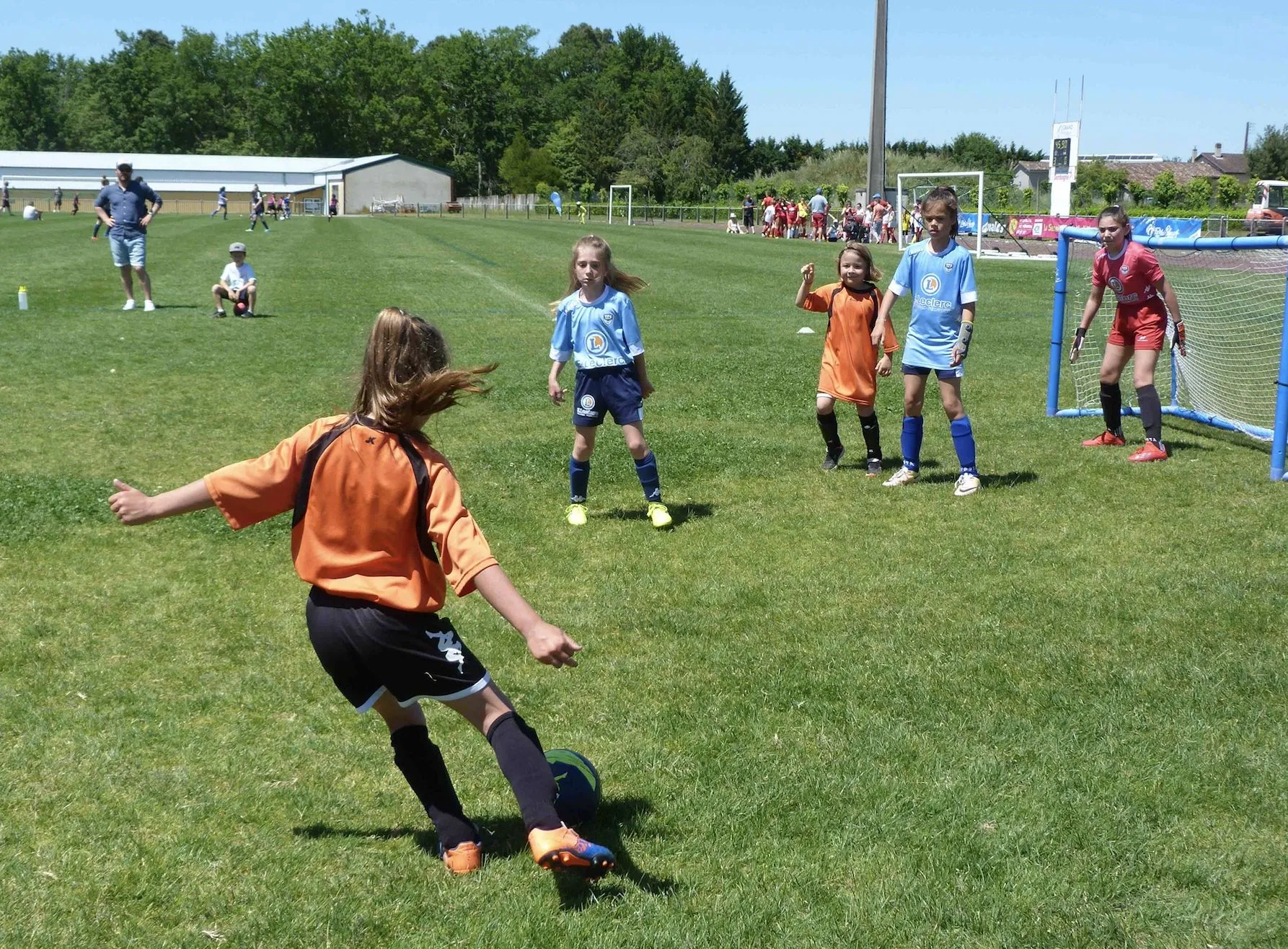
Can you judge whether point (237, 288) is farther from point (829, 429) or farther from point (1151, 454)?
point (1151, 454)

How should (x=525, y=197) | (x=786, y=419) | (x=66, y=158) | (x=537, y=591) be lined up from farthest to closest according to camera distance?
(x=66, y=158) < (x=525, y=197) < (x=786, y=419) < (x=537, y=591)

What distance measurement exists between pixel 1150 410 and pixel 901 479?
2.35 meters

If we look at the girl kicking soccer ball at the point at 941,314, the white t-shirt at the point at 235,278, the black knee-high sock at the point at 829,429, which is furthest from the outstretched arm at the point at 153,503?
the white t-shirt at the point at 235,278

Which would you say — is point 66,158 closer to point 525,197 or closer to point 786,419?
point 525,197

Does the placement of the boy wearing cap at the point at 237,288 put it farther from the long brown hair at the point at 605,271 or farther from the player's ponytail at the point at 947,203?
the player's ponytail at the point at 947,203

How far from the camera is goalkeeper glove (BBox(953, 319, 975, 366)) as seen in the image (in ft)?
27.9

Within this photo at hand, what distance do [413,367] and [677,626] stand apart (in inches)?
113

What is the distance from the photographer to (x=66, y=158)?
10856cm

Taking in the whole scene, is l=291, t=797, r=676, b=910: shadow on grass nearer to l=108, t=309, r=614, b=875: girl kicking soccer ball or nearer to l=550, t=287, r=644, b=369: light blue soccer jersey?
l=108, t=309, r=614, b=875: girl kicking soccer ball

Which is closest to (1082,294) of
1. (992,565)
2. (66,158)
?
(992,565)

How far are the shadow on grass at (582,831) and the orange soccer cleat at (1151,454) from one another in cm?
686

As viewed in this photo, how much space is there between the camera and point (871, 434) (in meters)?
9.63

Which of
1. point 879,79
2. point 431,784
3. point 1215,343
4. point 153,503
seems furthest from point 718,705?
point 879,79

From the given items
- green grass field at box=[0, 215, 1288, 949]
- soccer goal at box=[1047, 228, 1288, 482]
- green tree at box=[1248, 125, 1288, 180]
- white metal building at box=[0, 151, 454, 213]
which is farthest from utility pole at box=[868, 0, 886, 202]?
white metal building at box=[0, 151, 454, 213]
